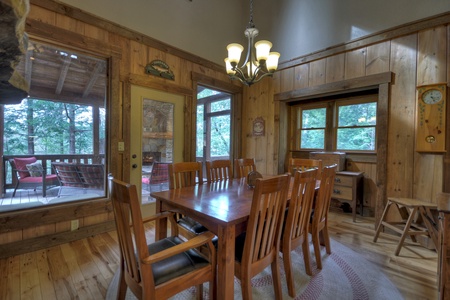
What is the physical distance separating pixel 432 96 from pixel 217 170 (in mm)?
2735

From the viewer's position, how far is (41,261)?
82.4 inches

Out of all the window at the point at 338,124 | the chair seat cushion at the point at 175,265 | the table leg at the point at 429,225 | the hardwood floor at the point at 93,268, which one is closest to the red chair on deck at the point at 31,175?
the hardwood floor at the point at 93,268

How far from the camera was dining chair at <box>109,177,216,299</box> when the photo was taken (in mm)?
1018

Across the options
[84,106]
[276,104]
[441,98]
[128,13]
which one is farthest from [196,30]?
[441,98]

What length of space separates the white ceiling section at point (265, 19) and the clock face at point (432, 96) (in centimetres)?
96

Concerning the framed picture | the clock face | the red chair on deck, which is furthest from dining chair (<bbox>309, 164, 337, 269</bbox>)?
the red chair on deck

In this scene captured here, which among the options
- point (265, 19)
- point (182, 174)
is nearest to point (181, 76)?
point (182, 174)

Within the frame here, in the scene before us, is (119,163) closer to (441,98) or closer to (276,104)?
(276,104)

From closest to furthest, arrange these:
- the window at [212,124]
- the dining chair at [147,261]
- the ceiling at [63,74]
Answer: the dining chair at [147,261]
the ceiling at [63,74]
the window at [212,124]

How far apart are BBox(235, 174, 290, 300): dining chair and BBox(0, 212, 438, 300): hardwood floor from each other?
1117 mm

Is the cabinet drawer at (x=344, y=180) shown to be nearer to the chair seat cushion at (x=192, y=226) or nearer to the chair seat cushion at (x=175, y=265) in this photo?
the chair seat cushion at (x=192, y=226)

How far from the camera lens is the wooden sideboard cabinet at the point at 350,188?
10.7 feet

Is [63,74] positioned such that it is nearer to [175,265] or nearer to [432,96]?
[175,265]

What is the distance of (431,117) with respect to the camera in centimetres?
255
